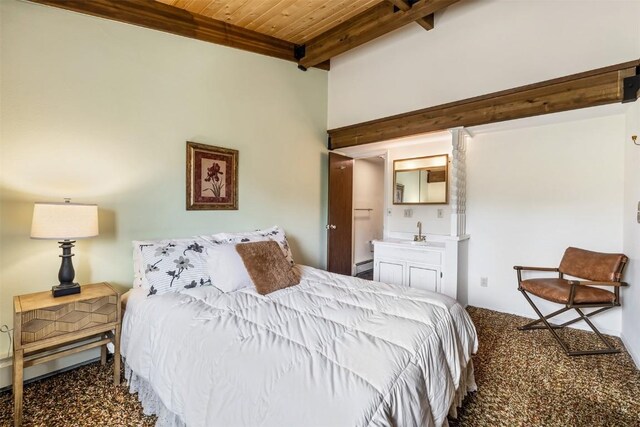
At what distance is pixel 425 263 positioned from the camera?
134 inches

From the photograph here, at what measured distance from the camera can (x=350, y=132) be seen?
13.5 ft

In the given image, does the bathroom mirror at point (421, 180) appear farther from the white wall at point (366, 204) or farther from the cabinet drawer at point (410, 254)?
the white wall at point (366, 204)

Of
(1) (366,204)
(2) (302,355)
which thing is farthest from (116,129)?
(1) (366,204)

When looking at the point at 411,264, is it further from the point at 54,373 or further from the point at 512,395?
the point at 54,373

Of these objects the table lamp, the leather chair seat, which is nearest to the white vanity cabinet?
the leather chair seat

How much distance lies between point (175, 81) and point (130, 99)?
455 millimetres

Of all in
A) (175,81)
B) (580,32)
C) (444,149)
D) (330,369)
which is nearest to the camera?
(330,369)

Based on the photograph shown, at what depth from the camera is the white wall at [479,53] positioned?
249 centimetres

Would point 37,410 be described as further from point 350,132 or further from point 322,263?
point 350,132

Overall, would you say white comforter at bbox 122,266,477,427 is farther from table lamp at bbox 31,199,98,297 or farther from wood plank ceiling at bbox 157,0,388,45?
wood plank ceiling at bbox 157,0,388,45

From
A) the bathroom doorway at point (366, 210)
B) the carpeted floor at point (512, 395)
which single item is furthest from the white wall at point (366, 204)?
the carpeted floor at point (512, 395)

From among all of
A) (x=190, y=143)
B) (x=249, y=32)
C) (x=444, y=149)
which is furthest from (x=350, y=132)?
(x=190, y=143)

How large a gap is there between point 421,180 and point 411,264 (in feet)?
4.04

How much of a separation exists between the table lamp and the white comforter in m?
0.44
